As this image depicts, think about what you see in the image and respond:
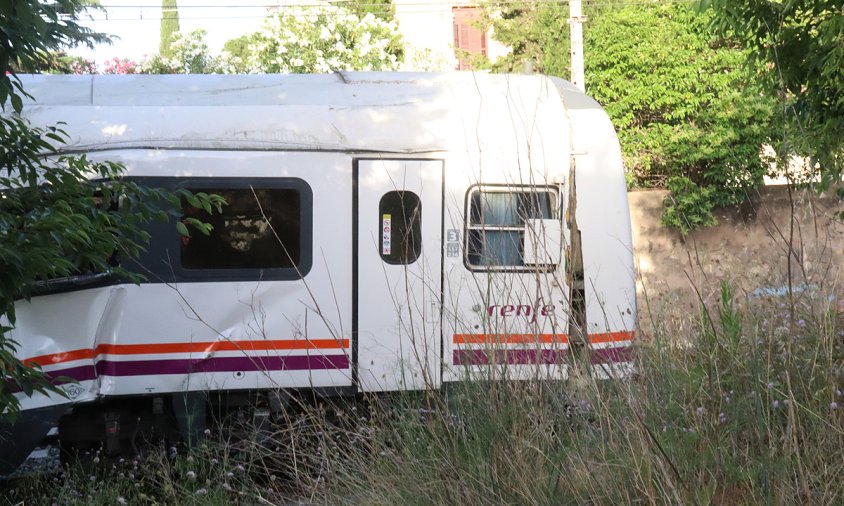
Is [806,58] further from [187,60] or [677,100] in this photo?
[187,60]

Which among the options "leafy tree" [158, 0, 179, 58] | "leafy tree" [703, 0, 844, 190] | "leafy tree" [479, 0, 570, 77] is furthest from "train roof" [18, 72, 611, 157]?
"leafy tree" [158, 0, 179, 58]

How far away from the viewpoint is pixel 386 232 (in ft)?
27.4

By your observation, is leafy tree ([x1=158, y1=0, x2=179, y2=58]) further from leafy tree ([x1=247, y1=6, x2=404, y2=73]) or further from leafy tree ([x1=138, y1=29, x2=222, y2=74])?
leafy tree ([x1=247, y1=6, x2=404, y2=73])

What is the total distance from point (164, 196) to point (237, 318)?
10.4ft

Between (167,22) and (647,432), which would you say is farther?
(167,22)

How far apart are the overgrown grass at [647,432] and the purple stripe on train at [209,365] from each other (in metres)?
2.78

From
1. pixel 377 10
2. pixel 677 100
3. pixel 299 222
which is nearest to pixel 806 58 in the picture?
pixel 299 222

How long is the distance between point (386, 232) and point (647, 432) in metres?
4.81

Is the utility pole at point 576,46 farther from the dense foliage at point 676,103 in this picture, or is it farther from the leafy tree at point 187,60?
the leafy tree at point 187,60

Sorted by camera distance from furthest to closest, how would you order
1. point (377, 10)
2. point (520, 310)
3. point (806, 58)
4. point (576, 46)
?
point (377, 10) → point (576, 46) → point (806, 58) → point (520, 310)

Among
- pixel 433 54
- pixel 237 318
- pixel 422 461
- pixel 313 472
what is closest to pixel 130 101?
pixel 237 318

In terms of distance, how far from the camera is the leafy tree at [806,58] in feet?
21.0

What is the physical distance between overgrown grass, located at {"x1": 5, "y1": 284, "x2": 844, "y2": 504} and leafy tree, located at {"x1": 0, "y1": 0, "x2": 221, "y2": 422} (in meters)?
1.28

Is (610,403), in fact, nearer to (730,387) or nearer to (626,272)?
(730,387)
